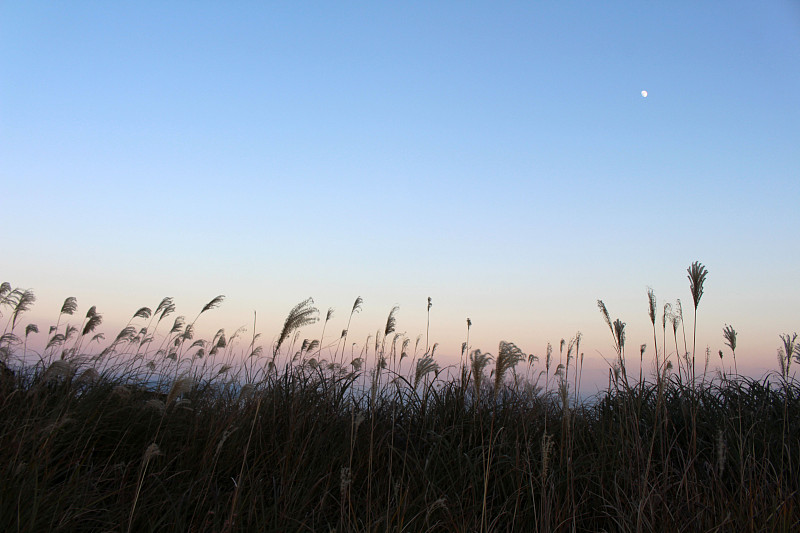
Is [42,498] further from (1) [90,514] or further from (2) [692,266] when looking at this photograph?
(2) [692,266]

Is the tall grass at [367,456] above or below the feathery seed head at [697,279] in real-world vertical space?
below

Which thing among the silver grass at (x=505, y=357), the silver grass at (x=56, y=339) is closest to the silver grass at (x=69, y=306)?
the silver grass at (x=56, y=339)

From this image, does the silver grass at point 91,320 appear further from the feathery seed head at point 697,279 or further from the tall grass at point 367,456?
the feathery seed head at point 697,279

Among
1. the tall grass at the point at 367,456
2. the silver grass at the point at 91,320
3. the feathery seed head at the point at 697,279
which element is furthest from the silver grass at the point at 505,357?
the silver grass at the point at 91,320

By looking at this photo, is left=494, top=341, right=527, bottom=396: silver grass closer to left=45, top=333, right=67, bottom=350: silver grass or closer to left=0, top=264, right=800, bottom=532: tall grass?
left=0, top=264, right=800, bottom=532: tall grass

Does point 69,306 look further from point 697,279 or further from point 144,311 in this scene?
Answer: point 697,279

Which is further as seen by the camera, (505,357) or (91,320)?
(91,320)

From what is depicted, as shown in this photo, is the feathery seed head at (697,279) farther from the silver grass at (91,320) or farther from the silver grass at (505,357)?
the silver grass at (91,320)

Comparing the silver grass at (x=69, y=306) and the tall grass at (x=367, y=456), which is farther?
the silver grass at (x=69, y=306)

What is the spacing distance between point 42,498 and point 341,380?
3327mm

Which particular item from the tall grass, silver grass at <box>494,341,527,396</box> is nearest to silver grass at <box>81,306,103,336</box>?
the tall grass

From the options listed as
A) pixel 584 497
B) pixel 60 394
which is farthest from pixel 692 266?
pixel 60 394

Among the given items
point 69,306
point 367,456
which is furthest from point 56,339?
point 367,456

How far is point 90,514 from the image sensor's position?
3646 mm
